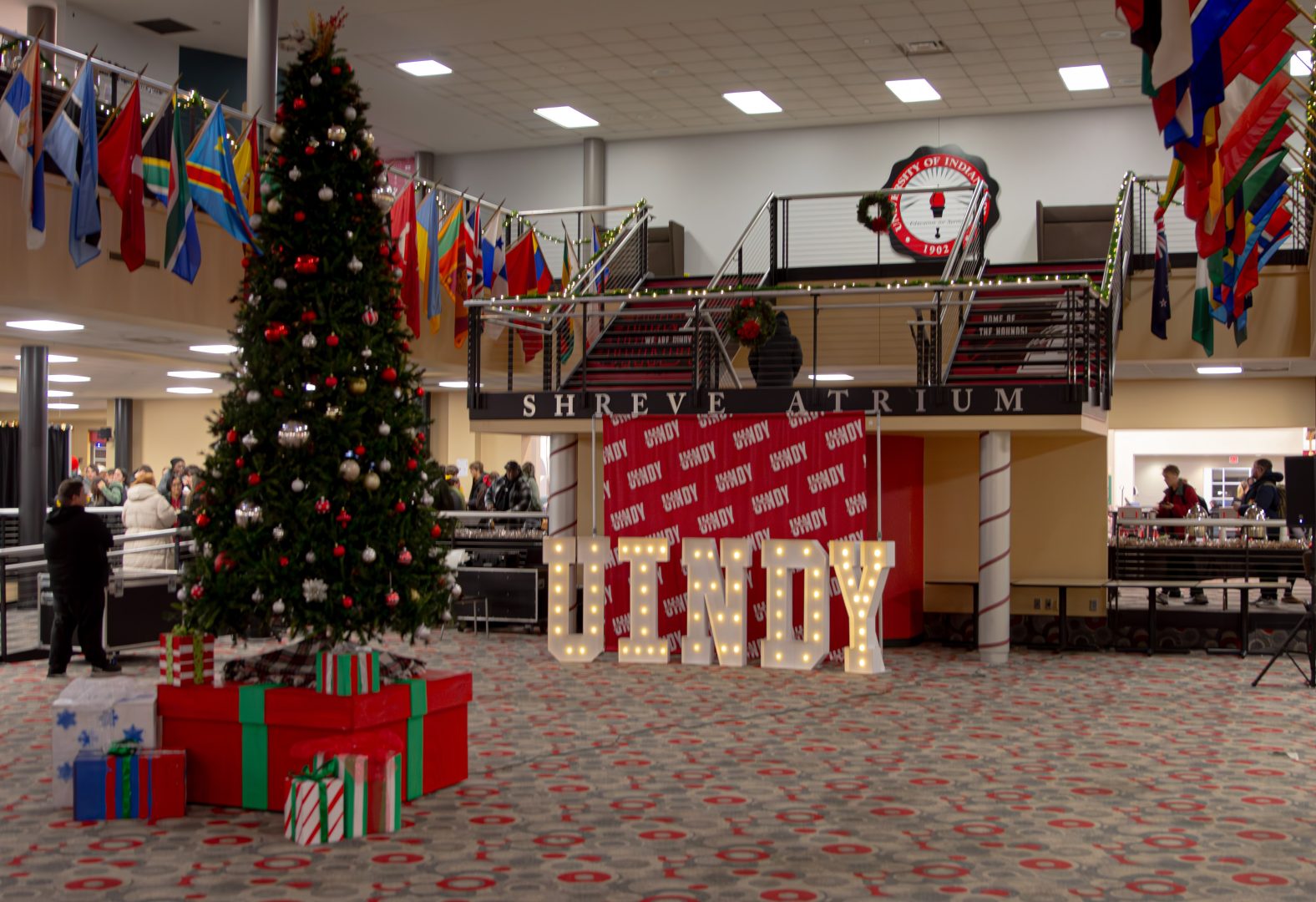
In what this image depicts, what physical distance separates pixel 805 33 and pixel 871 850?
1567cm

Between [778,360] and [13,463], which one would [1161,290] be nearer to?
[778,360]

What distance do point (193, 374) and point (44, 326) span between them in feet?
28.2

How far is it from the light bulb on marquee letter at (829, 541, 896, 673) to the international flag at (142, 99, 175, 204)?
7.10m

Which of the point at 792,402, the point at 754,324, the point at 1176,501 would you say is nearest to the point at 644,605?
the point at 792,402

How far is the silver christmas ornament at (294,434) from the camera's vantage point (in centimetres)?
796

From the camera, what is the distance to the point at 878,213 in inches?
867

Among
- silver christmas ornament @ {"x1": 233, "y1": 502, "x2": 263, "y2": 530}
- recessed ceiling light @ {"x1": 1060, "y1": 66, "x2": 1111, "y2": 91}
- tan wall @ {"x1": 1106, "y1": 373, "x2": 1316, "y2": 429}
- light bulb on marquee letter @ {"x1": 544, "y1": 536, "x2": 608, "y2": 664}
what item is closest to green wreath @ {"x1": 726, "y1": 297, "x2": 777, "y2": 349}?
light bulb on marquee letter @ {"x1": 544, "y1": 536, "x2": 608, "y2": 664}

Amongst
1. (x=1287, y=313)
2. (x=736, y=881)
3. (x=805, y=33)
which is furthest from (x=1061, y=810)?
(x=805, y=33)

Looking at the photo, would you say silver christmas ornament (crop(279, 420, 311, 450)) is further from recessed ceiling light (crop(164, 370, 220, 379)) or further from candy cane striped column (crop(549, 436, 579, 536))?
recessed ceiling light (crop(164, 370, 220, 379))

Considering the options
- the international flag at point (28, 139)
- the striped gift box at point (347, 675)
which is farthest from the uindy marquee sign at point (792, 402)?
the striped gift box at point (347, 675)

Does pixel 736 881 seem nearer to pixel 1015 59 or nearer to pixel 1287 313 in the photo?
pixel 1287 313

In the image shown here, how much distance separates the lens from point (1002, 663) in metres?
14.3

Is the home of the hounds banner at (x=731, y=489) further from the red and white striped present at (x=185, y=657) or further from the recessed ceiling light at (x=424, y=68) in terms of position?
the recessed ceiling light at (x=424, y=68)

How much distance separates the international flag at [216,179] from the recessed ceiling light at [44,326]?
2.37m
